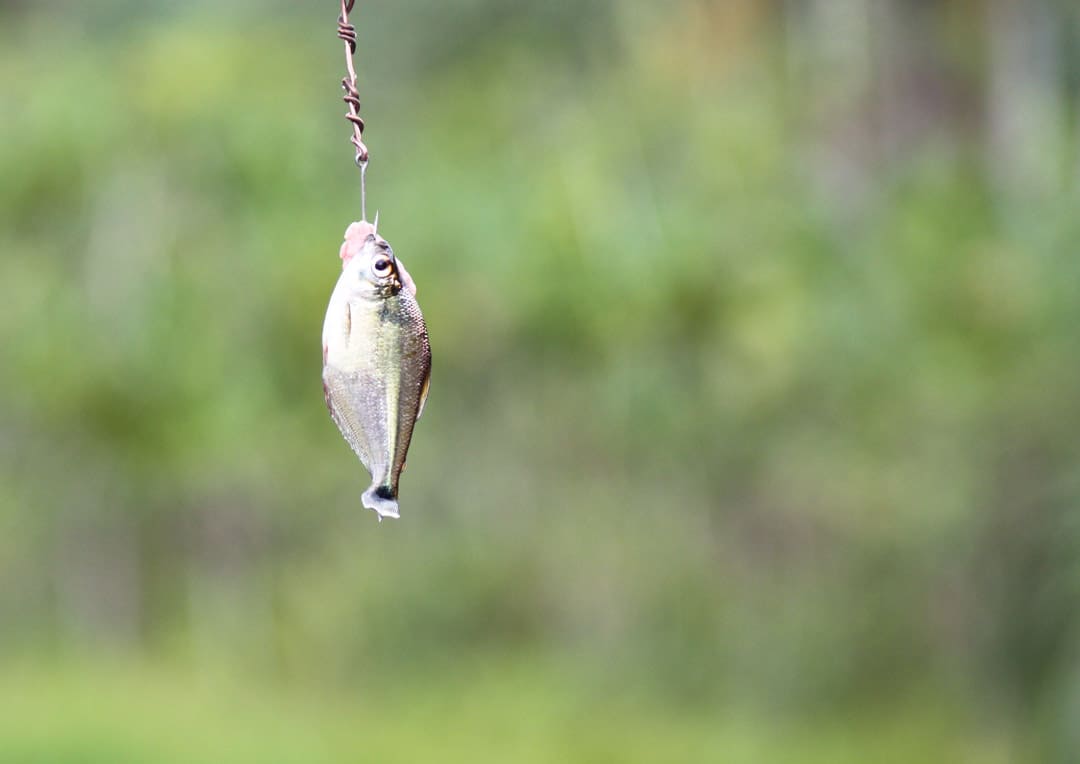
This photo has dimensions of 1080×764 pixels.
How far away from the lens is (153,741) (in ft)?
20.3

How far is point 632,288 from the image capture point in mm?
3568

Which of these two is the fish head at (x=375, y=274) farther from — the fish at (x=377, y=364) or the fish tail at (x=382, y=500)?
the fish tail at (x=382, y=500)

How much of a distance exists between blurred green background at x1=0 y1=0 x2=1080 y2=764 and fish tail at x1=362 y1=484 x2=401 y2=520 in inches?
102

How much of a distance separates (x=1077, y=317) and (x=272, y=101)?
6.49 feet

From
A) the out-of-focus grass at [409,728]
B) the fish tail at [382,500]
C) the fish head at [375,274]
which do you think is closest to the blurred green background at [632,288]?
the out-of-focus grass at [409,728]

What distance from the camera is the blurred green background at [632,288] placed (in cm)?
375

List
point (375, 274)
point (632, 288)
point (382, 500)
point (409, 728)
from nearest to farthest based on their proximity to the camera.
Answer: point (382, 500)
point (375, 274)
point (632, 288)
point (409, 728)

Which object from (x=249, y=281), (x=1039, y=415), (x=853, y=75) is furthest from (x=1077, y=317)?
(x=249, y=281)

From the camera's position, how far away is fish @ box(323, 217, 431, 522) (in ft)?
3.44

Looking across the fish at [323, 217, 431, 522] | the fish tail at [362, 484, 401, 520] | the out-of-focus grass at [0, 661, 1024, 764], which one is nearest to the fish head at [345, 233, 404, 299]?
the fish at [323, 217, 431, 522]

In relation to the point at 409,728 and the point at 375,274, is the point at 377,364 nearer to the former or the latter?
the point at 375,274

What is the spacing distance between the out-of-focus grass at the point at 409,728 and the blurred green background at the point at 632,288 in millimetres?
34

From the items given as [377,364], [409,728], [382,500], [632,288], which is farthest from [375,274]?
[409,728]

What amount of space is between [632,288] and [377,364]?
252 cm
